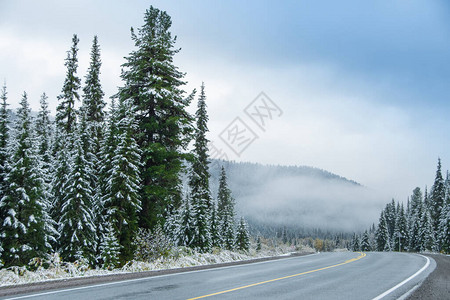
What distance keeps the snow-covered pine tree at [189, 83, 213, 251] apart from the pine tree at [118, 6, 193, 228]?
13020mm

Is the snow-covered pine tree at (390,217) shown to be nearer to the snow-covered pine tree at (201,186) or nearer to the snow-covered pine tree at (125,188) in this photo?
the snow-covered pine tree at (201,186)

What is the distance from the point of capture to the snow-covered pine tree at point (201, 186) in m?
36.3

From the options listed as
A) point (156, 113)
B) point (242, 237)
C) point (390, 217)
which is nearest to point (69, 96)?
point (156, 113)

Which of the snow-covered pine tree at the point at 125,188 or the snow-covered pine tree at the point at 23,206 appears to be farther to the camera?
the snow-covered pine tree at the point at 125,188

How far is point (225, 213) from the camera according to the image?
59094 millimetres

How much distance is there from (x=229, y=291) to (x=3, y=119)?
18655 millimetres

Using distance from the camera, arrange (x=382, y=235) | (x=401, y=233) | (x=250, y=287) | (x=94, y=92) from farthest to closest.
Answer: (x=382, y=235)
(x=401, y=233)
(x=94, y=92)
(x=250, y=287)

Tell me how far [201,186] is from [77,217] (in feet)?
61.0

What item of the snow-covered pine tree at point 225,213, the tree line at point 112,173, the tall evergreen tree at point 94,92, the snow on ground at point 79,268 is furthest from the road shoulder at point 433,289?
the snow-covered pine tree at point 225,213

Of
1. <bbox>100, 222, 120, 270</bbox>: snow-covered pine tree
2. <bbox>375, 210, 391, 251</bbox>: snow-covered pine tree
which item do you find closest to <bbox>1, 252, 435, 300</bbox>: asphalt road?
<bbox>100, 222, 120, 270</bbox>: snow-covered pine tree

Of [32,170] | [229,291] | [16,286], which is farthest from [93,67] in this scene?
[229,291]

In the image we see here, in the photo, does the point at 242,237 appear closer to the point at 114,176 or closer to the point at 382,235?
the point at 114,176

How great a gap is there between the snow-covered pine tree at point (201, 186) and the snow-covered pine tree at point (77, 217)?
49.2ft

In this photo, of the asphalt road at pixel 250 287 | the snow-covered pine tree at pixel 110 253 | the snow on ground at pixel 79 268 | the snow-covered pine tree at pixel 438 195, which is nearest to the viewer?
the asphalt road at pixel 250 287
